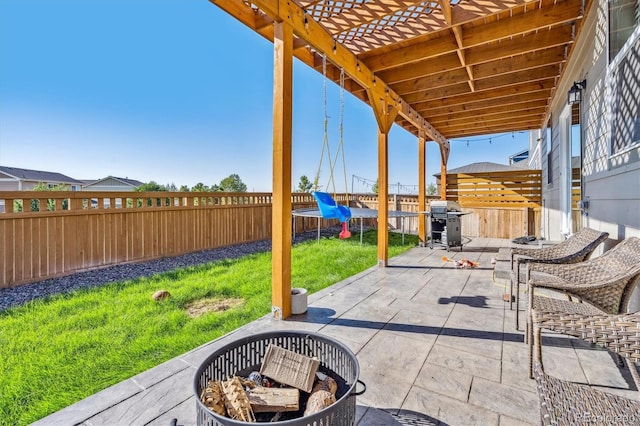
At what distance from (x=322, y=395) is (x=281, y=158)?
1893 millimetres

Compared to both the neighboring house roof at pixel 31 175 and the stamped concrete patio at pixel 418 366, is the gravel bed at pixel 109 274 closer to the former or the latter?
the stamped concrete patio at pixel 418 366

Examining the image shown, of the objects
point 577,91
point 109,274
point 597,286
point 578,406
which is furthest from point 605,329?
point 109,274

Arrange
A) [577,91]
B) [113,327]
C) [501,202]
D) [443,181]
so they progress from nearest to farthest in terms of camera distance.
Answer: [113,327]
[577,91]
[501,202]
[443,181]

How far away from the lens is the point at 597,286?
5.65 ft

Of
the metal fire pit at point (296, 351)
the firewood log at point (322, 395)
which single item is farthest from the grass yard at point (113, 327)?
the firewood log at point (322, 395)

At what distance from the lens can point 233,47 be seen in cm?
1107

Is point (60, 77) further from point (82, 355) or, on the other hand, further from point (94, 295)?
point (82, 355)

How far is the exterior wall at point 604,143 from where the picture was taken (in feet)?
6.72

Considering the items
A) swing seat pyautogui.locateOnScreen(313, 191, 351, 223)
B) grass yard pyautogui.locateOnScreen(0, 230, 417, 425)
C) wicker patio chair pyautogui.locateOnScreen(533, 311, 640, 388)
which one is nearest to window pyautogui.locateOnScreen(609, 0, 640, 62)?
wicker patio chair pyautogui.locateOnScreen(533, 311, 640, 388)

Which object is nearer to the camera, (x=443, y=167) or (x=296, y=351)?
(x=296, y=351)

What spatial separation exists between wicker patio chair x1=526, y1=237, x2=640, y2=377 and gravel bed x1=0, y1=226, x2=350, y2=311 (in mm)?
4564

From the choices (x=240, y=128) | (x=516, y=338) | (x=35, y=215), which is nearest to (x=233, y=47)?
(x=240, y=128)

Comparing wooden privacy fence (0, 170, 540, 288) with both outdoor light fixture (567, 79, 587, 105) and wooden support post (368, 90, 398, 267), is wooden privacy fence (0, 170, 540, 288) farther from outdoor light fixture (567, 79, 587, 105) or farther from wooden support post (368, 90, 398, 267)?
outdoor light fixture (567, 79, 587, 105)

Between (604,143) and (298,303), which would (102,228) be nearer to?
(298,303)
